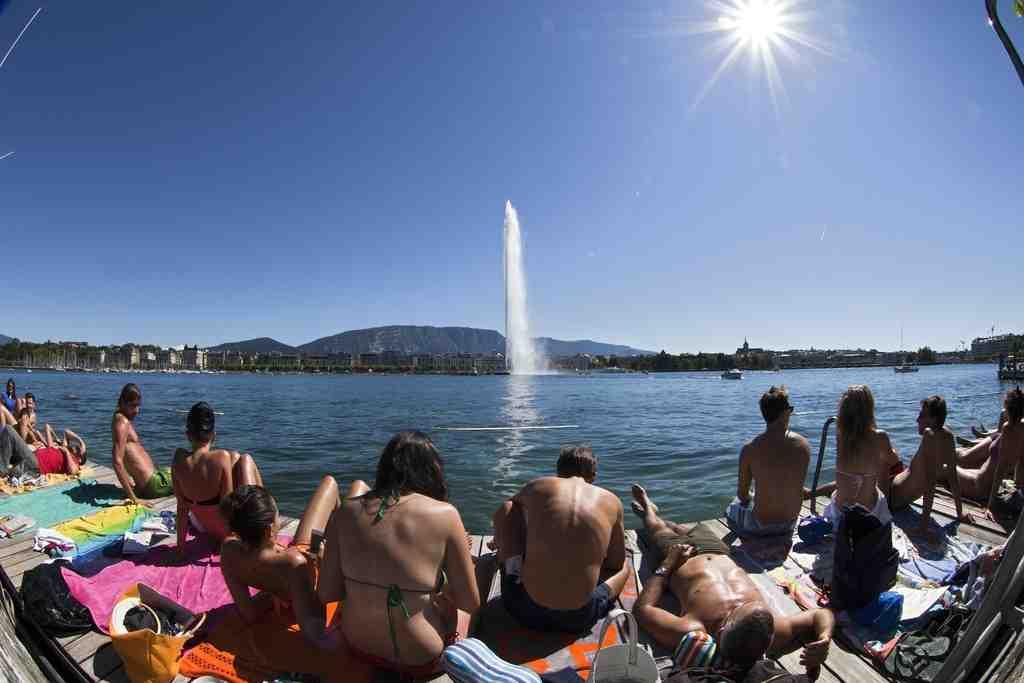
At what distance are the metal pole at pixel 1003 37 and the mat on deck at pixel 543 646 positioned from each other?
116 inches

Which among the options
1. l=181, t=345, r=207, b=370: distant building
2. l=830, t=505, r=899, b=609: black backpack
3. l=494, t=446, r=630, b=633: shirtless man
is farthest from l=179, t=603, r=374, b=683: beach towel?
l=181, t=345, r=207, b=370: distant building

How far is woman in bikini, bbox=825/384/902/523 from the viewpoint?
432cm

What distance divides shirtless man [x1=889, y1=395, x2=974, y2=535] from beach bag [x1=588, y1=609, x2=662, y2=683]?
4329 mm

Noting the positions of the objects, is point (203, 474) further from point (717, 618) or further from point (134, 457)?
point (717, 618)

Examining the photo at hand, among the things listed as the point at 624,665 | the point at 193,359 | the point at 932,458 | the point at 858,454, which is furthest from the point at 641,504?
the point at 193,359

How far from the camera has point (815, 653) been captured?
2.50 metres

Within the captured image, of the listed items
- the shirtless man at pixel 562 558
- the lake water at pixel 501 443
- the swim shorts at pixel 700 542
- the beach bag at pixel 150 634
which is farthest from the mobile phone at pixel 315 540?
the lake water at pixel 501 443

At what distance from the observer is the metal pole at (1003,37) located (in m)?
1.62

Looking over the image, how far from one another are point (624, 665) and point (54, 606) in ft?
11.3

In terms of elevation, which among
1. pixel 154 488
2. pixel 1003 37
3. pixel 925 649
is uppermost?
pixel 1003 37

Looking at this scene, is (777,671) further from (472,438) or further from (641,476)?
(472,438)

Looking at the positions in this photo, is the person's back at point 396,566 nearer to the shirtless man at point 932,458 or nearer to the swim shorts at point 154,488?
the shirtless man at point 932,458

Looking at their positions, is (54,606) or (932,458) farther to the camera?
(932,458)

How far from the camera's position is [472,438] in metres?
19.3
